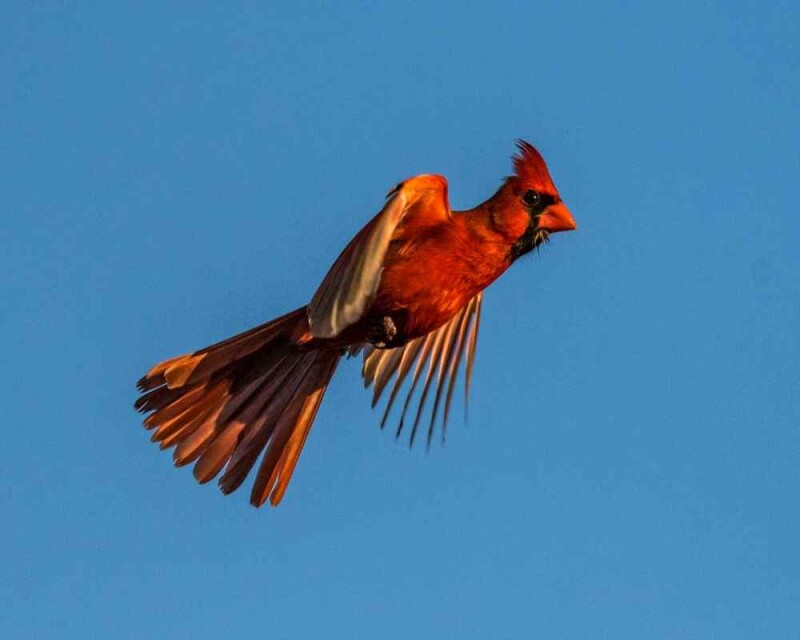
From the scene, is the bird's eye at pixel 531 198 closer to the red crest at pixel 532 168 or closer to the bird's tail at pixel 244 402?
the red crest at pixel 532 168

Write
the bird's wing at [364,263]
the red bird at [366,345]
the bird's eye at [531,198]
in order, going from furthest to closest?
1. the bird's eye at [531,198]
2. the red bird at [366,345]
3. the bird's wing at [364,263]

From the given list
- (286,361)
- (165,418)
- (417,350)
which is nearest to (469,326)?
(417,350)

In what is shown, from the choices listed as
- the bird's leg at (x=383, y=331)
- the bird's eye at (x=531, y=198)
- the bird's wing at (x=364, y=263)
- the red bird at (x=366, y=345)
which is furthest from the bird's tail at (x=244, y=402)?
the bird's eye at (x=531, y=198)

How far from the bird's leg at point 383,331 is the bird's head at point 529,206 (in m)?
0.74

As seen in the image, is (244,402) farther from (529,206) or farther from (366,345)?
(529,206)

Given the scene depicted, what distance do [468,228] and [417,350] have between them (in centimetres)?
155

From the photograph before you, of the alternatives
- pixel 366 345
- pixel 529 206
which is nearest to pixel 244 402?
pixel 366 345

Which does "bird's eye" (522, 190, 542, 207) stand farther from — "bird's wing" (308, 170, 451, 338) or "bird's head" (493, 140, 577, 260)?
"bird's wing" (308, 170, 451, 338)

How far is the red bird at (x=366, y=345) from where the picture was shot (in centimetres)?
952

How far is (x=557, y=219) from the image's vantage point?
10055 mm

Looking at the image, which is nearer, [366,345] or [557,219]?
[557,219]

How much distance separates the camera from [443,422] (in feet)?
Answer: 35.3

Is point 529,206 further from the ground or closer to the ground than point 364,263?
further from the ground

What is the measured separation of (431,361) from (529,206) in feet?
4.91
